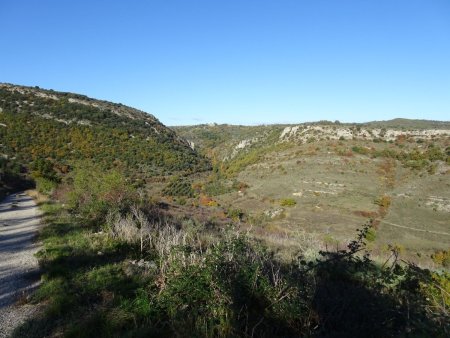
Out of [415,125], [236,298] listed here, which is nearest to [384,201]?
[236,298]

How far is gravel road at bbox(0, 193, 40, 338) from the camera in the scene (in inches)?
209

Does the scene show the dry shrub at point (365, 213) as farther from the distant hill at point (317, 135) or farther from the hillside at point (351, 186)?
the distant hill at point (317, 135)

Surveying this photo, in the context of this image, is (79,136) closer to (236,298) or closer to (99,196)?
(99,196)

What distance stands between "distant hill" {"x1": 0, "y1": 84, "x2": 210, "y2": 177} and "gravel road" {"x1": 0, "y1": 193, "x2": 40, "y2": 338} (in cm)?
2970

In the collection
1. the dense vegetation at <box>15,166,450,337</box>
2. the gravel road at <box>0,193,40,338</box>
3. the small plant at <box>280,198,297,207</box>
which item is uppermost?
the dense vegetation at <box>15,166,450,337</box>

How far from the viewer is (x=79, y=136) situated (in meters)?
50.0

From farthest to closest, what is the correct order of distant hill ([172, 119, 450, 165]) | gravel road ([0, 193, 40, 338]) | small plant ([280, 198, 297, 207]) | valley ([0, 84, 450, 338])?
distant hill ([172, 119, 450, 165])
small plant ([280, 198, 297, 207])
gravel road ([0, 193, 40, 338])
valley ([0, 84, 450, 338])

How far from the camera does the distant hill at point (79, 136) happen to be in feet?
145

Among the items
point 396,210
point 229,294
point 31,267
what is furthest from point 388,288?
point 396,210

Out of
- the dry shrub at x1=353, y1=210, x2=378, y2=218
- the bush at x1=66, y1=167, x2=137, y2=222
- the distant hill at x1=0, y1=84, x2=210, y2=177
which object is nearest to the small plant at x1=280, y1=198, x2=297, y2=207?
the dry shrub at x1=353, y1=210, x2=378, y2=218

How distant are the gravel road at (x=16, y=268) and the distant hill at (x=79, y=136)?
29701mm

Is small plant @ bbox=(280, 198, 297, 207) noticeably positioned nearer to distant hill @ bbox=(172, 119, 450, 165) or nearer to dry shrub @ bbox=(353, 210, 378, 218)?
dry shrub @ bbox=(353, 210, 378, 218)

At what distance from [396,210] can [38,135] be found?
4522 cm

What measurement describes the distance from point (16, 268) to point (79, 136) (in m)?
46.1
